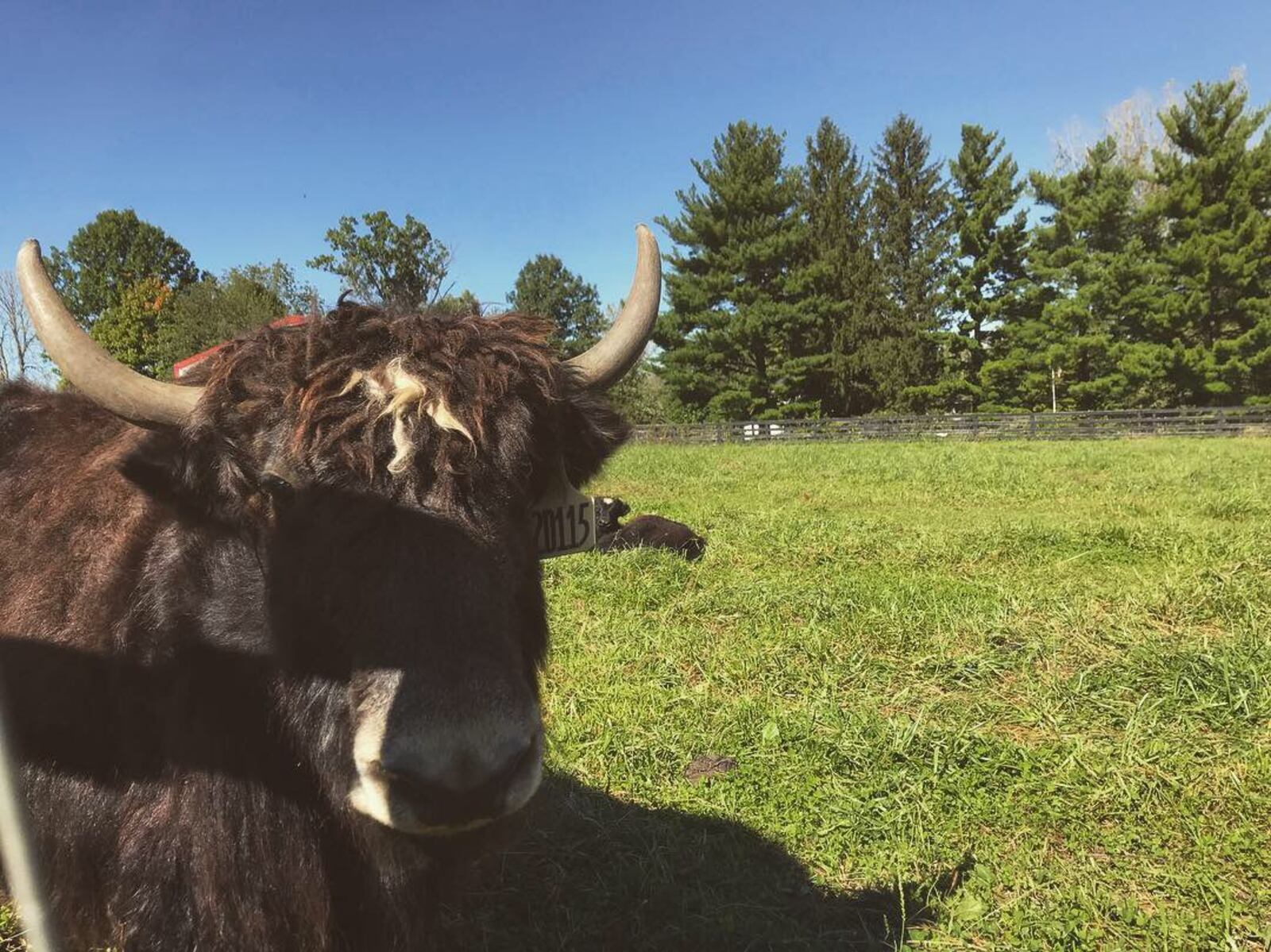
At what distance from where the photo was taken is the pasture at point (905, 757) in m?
2.97

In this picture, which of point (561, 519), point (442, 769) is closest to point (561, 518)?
point (561, 519)

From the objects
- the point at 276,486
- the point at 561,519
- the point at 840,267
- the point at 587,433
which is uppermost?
the point at 840,267

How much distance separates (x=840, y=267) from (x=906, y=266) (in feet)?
15.5

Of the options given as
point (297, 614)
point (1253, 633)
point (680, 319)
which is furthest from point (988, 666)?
point (680, 319)

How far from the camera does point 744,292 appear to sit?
→ 44.6m

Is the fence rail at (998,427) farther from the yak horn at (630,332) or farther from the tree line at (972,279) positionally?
the yak horn at (630,332)

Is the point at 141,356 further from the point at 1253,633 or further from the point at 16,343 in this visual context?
the point at 1253,633

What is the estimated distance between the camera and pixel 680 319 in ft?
151

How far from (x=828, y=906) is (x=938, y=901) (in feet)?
1.51

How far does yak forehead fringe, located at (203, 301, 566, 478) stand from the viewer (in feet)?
6.23

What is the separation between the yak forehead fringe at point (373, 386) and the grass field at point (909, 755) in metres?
2.27

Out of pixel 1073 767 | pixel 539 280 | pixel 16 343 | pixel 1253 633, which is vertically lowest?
pixel 1073 767

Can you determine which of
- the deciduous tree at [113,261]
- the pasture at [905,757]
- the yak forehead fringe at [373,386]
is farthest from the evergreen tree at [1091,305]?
the deciduous tree at [113,261]

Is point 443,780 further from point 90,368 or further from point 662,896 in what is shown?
point 662,896
